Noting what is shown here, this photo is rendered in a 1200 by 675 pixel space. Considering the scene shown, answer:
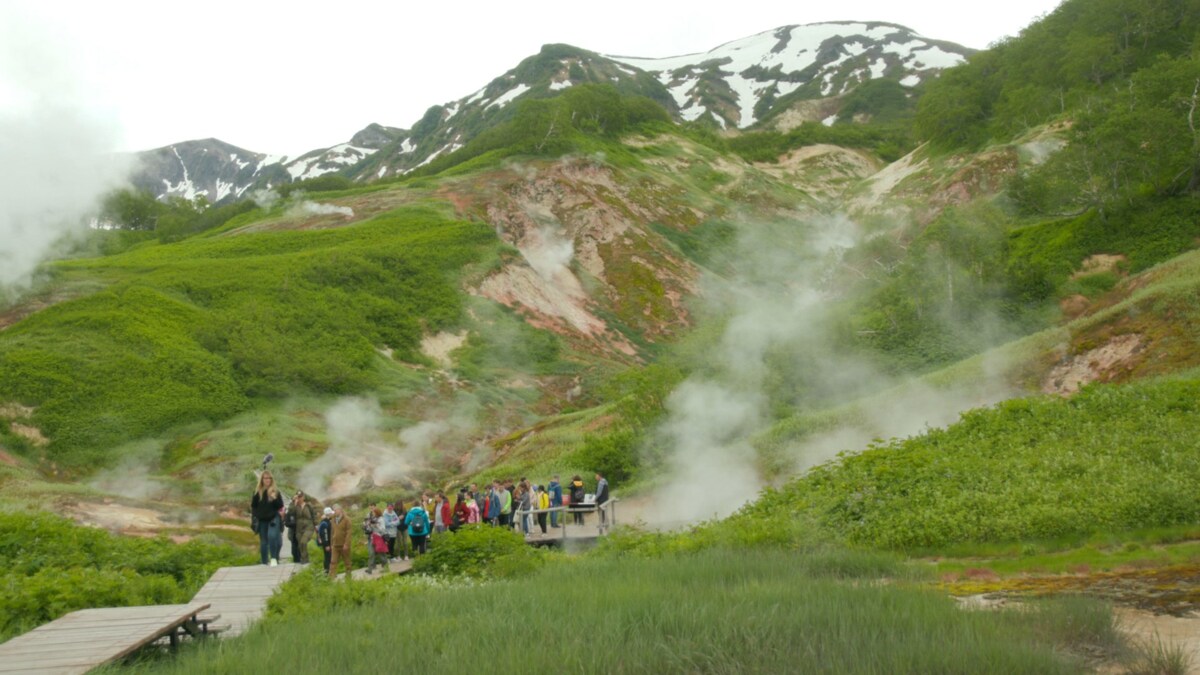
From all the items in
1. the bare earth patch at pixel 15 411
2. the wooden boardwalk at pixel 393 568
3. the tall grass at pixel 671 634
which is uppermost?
the bare earth patch at pixel 15 411

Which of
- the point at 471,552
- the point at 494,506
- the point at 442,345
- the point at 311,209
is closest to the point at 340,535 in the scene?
the point at 471,552

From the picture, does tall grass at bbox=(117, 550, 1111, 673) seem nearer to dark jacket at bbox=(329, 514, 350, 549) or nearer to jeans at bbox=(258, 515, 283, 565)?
dark jacket at bbox=(329, 514, 350, 549)

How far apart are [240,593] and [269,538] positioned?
3.74 meters

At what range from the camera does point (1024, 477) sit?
13.1 metres

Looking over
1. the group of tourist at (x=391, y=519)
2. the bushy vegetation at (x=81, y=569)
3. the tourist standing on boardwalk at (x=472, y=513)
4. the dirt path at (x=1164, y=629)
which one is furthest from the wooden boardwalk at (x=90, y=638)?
the tourist standing on boardwalk at (x=472, y=513)

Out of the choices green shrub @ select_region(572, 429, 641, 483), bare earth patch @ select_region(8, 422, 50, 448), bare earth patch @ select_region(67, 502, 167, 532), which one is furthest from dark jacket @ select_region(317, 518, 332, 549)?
bare earth patch @ select_region(8, 422, 50, 448)

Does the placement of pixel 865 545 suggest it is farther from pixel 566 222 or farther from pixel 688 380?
pixel 566 222

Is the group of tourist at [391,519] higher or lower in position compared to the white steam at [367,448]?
lower

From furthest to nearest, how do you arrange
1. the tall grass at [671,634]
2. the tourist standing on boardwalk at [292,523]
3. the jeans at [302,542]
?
1. the tourist standing on boardwalk at [292,523]
2. the jeans at [302,542]
3. the tall grass at [671,634]

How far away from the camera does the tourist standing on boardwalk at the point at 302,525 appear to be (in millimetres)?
14844

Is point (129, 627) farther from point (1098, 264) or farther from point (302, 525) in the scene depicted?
point (1098, 264)

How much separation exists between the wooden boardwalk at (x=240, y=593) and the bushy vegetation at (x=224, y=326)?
19.5m

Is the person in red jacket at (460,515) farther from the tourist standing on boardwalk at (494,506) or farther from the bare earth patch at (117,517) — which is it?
the bare earth patch at (117,517)

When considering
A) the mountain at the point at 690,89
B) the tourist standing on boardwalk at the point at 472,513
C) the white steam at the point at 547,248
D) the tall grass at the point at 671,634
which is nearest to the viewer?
the tall grass at the point at 671,634
